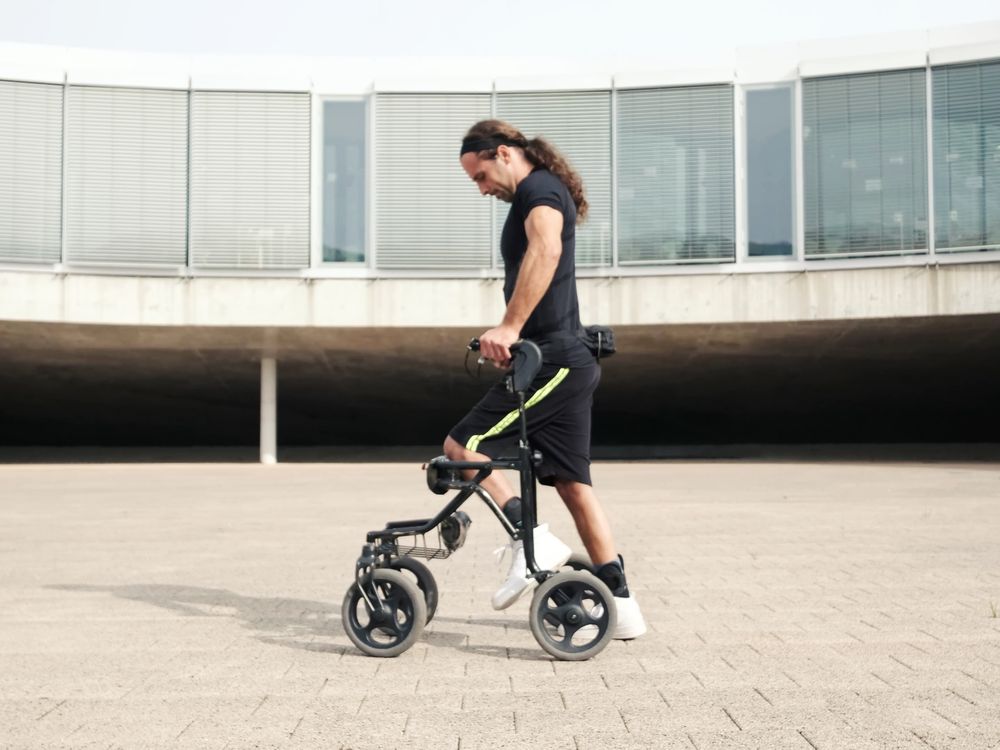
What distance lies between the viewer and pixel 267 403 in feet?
85.3

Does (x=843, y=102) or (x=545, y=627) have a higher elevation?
(x=843, y=102)

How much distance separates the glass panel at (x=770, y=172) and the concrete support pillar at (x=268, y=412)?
392 inches

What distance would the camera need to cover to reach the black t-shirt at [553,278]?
4.59 meters

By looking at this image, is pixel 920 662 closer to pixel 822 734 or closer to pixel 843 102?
pixel 822 734

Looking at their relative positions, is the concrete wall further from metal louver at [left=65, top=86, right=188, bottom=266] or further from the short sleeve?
the short sleeve

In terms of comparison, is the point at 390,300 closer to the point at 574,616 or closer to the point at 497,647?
the point at 497,647

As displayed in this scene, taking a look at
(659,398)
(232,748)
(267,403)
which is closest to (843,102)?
(659,398)

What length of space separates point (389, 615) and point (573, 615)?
2.14 ft

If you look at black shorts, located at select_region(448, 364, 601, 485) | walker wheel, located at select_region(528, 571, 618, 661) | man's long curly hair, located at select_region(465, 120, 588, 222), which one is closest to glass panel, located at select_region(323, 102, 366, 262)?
man's long curly hair, located at select_region(465, 120, 588, 222)

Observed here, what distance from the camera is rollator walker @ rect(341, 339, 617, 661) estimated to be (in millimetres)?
4332

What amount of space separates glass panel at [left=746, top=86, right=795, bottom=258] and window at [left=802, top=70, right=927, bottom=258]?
0.37m

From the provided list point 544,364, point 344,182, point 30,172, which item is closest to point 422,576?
point 544,364

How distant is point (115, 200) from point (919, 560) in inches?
808

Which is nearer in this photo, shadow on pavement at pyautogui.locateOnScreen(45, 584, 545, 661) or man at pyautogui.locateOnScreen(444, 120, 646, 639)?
man at pyautogui.locateOnScreen(444, 120, 646, 639)
